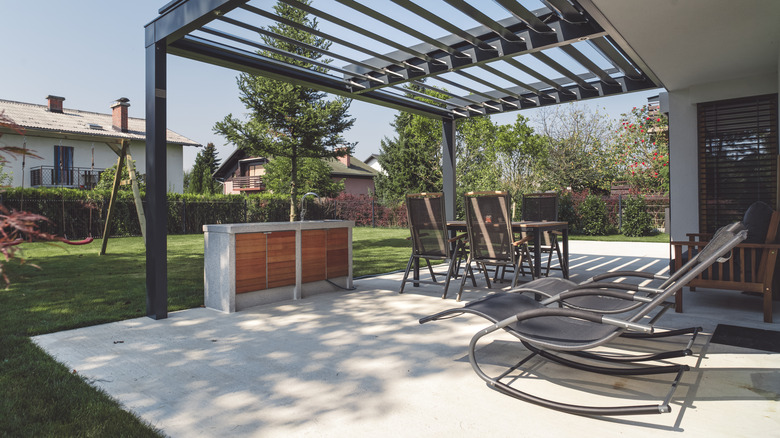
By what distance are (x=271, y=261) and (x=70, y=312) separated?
6.66ft

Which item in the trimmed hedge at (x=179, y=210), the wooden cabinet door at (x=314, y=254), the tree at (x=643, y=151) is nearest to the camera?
the wooden cabinet door at (x=314, y=254)

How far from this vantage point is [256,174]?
3791 centimetres

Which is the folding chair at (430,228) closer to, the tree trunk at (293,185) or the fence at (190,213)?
the fence at (190,213)

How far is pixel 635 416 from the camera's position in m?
2.39

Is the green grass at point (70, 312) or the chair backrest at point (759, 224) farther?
the chair backrest at point (759, 224)

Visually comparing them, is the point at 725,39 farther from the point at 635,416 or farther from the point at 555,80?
the point at 635,416

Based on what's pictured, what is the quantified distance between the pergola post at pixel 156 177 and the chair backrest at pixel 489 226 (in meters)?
3.25

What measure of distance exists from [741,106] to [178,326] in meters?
7.30

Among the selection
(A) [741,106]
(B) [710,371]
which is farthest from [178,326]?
(A) [741,106]

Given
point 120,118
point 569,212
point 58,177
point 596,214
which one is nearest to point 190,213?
point 58,177

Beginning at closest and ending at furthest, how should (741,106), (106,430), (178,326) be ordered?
(106,430) < (178,326) < (741,106)

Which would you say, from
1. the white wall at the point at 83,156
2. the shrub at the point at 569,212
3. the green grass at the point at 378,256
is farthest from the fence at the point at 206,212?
the white wall at the point at 83,156

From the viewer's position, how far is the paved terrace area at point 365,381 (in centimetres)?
231

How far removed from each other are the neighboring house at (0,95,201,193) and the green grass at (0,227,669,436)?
46.1 feet
